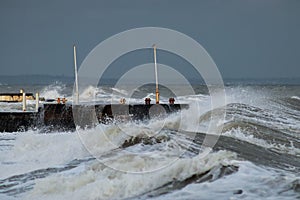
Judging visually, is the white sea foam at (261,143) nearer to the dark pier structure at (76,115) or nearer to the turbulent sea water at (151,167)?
the turbulent sea water at (151,167)

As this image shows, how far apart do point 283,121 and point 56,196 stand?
49.4 feet

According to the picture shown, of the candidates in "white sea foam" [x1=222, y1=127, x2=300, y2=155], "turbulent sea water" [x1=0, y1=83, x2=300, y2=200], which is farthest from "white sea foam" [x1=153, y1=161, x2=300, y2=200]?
"white sea foam" [x1=222, y1=127, x2=300, y2=155]

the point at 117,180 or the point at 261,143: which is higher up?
the point at 261,143

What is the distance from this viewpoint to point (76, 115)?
68.1ft

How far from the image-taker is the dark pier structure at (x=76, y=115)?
807 inches

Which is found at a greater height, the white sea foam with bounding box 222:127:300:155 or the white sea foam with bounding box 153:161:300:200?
the white sea foam with bounding box 222:127:300:155

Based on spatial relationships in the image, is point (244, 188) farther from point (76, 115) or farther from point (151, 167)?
point (76, 115)

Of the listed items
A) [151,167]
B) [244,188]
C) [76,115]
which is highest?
[76,115]

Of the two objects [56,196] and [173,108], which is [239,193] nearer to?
[56,196]

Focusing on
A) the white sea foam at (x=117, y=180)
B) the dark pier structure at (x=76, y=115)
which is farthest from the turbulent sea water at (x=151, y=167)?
the dark pier structure at (x=76, y=115)

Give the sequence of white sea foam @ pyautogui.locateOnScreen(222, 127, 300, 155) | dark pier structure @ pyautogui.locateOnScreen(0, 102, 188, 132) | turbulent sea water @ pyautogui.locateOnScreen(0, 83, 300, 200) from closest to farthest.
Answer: turbulent sea water @ pyautogui.locateOnScreen(0, 83, 300, 200)
white sea foam @ pyautogui.locateOnScreen(222, 127, 300, 155)
dark pier structure @ pyautogui.locateOnScreen(0, 102, 188, 132)

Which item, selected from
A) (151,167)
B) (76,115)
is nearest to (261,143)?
(151,167)

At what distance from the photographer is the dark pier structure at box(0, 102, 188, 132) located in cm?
2049

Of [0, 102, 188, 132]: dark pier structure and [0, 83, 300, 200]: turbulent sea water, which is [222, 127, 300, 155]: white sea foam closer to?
[0, 83, 300, 200]: turbulent sea water
